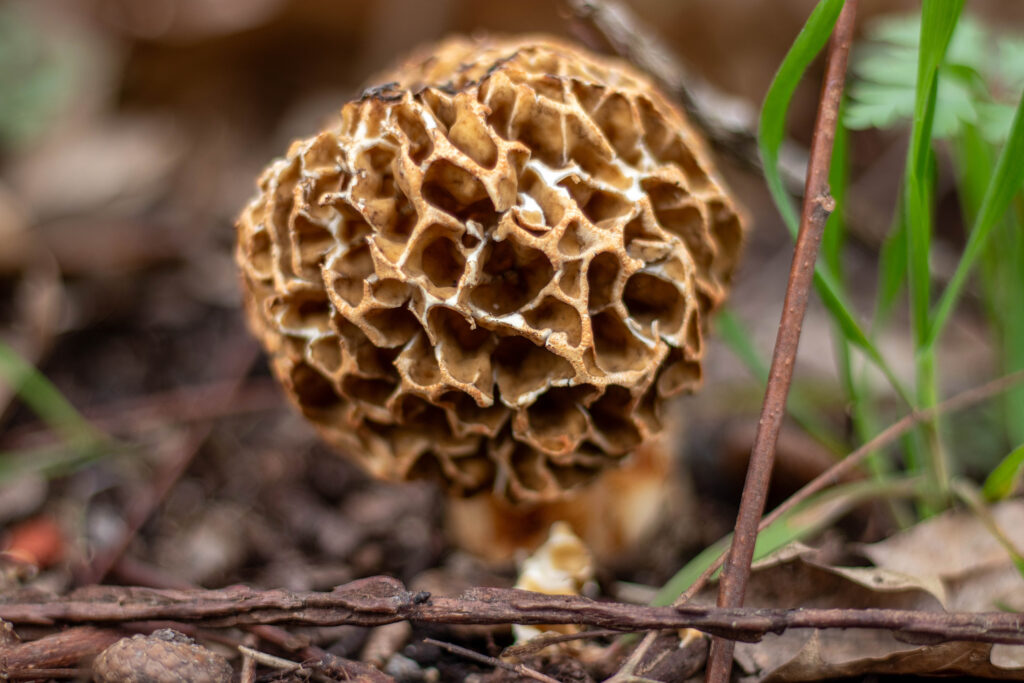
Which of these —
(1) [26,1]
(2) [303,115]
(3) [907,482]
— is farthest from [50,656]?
(1) [26,1]

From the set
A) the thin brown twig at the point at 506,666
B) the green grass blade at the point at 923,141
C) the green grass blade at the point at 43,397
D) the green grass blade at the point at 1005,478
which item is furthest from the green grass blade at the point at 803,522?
the green grass blade at the point at 43,397

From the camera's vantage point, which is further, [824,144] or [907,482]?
[907,482]

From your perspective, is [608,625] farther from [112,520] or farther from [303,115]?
[303,115]

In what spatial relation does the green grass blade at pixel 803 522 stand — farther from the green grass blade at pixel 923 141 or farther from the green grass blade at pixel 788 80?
the green grass blade at pixel 788 80

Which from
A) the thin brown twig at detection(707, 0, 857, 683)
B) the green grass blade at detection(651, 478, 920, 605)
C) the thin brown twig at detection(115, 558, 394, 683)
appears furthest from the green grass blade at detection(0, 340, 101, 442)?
the thin brown twig at detection(707, 0, 857, 683)

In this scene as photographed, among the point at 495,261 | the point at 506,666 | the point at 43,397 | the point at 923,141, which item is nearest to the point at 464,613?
the point at 506,666

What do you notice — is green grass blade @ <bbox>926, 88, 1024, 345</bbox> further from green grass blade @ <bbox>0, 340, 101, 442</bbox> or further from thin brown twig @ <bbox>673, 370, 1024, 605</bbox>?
green grass blade @ <bbox>0, 340, 101, 442</bbox>
